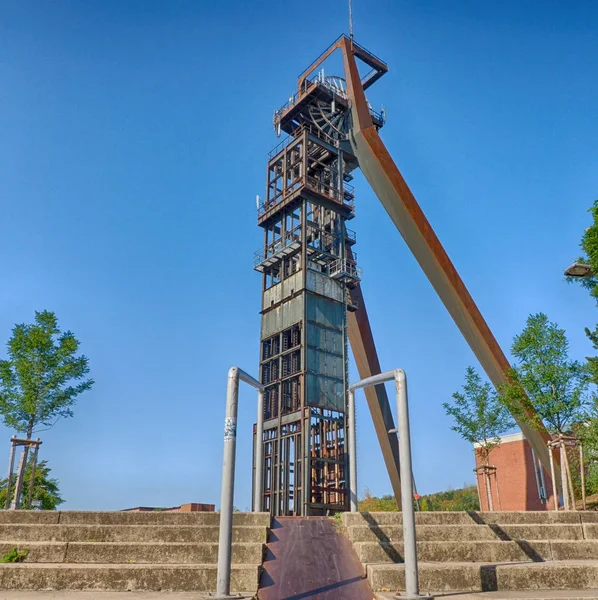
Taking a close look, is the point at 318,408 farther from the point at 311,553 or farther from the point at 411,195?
the point at 311,553

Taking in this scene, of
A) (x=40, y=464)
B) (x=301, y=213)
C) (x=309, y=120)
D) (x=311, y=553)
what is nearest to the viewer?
(x=311, y=553)

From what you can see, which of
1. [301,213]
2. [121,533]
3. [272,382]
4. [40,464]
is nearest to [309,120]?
[301,213]

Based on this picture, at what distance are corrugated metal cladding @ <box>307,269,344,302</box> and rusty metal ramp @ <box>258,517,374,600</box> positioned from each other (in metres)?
22.2

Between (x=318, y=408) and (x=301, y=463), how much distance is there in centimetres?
309

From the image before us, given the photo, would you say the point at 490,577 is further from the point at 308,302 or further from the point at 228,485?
A: the point at 308,302

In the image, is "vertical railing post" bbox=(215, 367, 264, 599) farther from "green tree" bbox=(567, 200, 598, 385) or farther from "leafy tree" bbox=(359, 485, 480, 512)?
"leafy tree" bbox=(359, 485, 480, 512)

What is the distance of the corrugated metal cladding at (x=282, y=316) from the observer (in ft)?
100

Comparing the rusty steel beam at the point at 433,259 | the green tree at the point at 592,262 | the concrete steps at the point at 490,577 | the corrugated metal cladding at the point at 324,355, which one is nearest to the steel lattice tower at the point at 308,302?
the corrugated metal cladding at the point at 324,355

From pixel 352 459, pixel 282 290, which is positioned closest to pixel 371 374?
pixel 282 290

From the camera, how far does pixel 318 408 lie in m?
29.2

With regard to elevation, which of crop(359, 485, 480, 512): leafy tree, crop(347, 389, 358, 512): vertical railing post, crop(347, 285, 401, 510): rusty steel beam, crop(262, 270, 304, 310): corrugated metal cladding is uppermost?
crop(262, 270, 304, 310): corrugated metal cladding

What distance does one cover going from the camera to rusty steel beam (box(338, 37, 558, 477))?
25547 mm

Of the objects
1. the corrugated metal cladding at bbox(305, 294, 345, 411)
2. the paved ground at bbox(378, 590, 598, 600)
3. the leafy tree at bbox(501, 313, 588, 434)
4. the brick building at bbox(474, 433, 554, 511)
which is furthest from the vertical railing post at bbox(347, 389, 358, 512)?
the brick building at bbox(474, 433, 554, 511)

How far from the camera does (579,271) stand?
1847 centimetres
